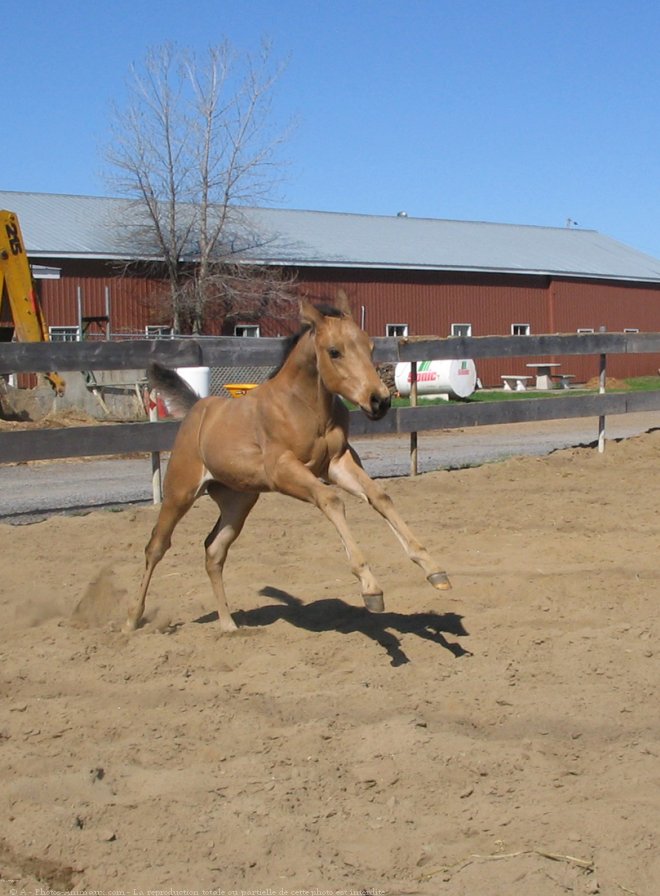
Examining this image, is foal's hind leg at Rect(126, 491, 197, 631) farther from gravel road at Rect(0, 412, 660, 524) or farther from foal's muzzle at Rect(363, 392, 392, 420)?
gravel road at Rect(0, 412, 660, 524)

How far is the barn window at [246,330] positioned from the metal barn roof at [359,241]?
207 cm

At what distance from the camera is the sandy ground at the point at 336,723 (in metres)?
3.41

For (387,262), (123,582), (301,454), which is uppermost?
(387,262)

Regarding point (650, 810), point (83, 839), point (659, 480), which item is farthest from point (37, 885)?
point (659, 480)

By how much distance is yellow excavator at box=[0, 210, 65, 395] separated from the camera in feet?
69.8

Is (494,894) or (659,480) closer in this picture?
(494,894)

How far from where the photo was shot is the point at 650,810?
366cm

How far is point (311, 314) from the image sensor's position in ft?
18.3

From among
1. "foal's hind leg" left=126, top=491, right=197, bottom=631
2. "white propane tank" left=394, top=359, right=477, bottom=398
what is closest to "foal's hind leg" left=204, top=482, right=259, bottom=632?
"foal's hind leg" left=126, top=491, right=197, bottom=631

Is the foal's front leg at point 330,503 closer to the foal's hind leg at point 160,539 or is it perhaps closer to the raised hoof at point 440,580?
the raised hoof at point 440,580

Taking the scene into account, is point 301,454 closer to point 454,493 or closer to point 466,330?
point 454,493

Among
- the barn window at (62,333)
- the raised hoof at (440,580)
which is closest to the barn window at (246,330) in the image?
the barn window at (62,333)

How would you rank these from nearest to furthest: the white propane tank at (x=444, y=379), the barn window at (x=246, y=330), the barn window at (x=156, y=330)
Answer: the white propane tank at (x=444, y=379) → the barn window at (x=156, y=330) → the barn window at (x=246, y=330)

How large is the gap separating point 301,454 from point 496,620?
145 cm
